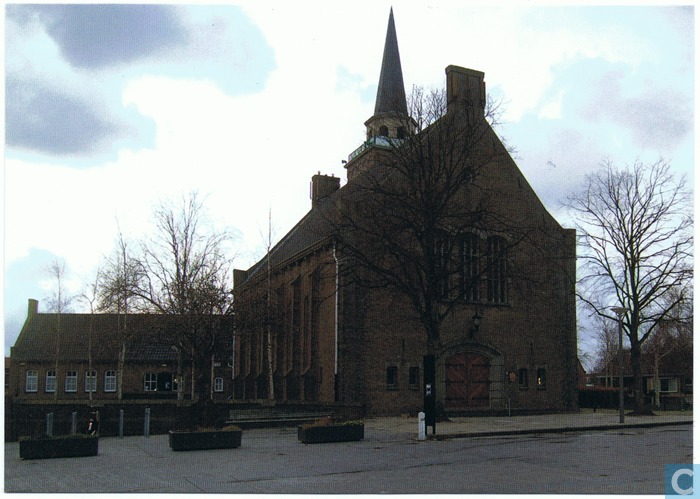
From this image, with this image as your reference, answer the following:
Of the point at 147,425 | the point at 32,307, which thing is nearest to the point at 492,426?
the point at 147,425

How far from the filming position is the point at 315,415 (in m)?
30.5

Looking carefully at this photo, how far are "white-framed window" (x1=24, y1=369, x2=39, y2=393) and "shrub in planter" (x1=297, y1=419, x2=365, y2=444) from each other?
43.0 meters

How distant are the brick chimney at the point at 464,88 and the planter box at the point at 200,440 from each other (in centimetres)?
A: 2357

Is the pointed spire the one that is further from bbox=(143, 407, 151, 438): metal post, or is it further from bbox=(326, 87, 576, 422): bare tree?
bbox=(143, 407, 151, 438): metal post

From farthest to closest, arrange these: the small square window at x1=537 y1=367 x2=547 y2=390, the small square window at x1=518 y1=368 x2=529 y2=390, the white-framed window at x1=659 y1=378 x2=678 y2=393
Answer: the white-framed window at x1=659 y1=378 x2=678 y2=393, the small square window at x1=537 y1=367 x2=547 y2=390, the small square window at x1=518 y1=368 x2=529 y2=390

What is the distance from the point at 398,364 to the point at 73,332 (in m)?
37.4

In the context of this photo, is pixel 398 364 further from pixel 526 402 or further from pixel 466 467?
pixel 466 467

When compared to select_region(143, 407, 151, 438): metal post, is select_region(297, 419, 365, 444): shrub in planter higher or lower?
higher

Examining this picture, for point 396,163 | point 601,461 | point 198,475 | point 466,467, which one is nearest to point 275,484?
point 198,475

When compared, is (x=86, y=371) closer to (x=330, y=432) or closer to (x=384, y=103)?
(x=384, y=103)

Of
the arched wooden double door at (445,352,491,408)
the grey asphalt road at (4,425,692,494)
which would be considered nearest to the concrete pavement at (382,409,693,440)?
the grey asphalt road at (4,425,692,494)

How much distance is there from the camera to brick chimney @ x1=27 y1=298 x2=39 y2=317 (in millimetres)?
63344

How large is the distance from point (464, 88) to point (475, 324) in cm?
1307

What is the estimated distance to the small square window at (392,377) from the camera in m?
32.8
